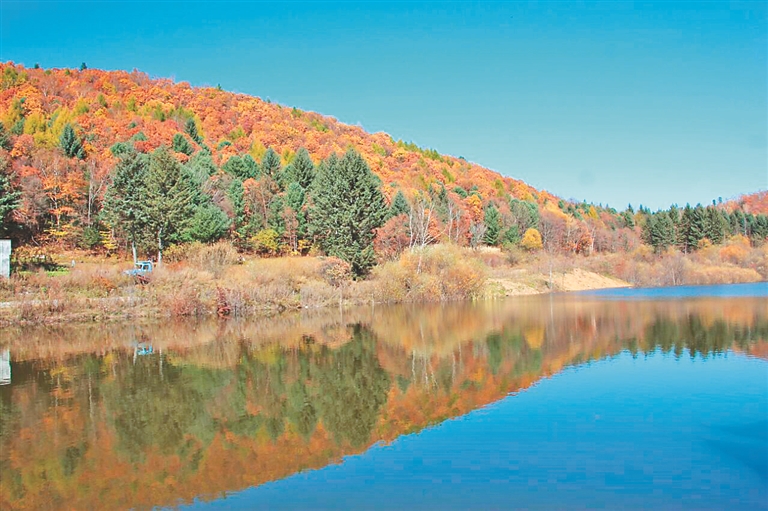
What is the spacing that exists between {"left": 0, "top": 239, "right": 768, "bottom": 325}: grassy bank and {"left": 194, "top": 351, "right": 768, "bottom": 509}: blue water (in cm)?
2438

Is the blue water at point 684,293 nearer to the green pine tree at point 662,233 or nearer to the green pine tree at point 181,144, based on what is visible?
the green pine tree at point 662,233

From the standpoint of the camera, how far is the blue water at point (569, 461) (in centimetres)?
763

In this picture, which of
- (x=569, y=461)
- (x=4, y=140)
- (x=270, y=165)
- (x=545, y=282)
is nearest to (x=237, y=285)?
(x=569, y=461)

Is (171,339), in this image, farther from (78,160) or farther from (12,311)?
(78,160)

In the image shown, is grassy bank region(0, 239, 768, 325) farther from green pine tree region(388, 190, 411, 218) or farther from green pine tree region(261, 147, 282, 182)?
green pine tree region(261, 147, 282, 182)

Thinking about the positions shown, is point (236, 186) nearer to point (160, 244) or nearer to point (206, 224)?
point (206, 224)

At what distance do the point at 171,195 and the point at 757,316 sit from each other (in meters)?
39.1

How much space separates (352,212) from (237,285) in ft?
37.4

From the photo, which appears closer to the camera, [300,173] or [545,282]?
[545,282]

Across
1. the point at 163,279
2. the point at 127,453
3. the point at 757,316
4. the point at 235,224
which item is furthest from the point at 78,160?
the point at 757,316

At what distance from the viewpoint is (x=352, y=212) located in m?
42.3

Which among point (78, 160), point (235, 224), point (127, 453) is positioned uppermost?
point (78, 160)

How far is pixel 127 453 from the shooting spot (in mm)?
9828

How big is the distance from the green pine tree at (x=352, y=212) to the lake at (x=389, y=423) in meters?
19.8
